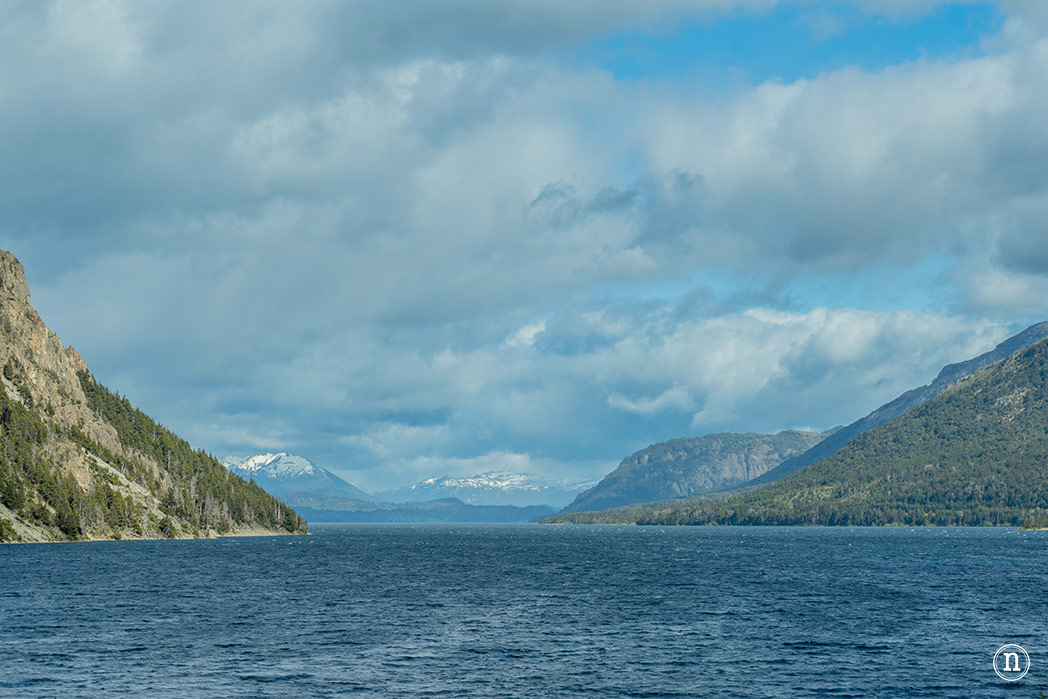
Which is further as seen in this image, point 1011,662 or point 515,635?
point 515,635

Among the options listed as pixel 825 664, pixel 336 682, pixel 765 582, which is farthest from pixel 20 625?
pixel 765 582

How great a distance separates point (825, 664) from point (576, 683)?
23802 millimetres

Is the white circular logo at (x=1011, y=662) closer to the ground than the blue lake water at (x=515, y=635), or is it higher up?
closer to the ground

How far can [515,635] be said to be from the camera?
93.8 meters

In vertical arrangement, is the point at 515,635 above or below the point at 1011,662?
above

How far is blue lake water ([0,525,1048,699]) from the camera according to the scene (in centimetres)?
7006

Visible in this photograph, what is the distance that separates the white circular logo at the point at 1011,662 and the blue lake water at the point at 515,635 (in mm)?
1141

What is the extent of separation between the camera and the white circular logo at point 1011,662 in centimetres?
→ 7407

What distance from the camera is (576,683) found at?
232 feet

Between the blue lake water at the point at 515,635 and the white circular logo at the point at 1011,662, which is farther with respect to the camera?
the white circular logo at the point at 1011,662

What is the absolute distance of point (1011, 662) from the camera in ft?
260

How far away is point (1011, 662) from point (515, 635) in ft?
153

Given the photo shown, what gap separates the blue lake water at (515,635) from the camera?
70.1m

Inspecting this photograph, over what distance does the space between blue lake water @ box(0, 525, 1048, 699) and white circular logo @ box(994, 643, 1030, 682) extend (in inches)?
44.9
